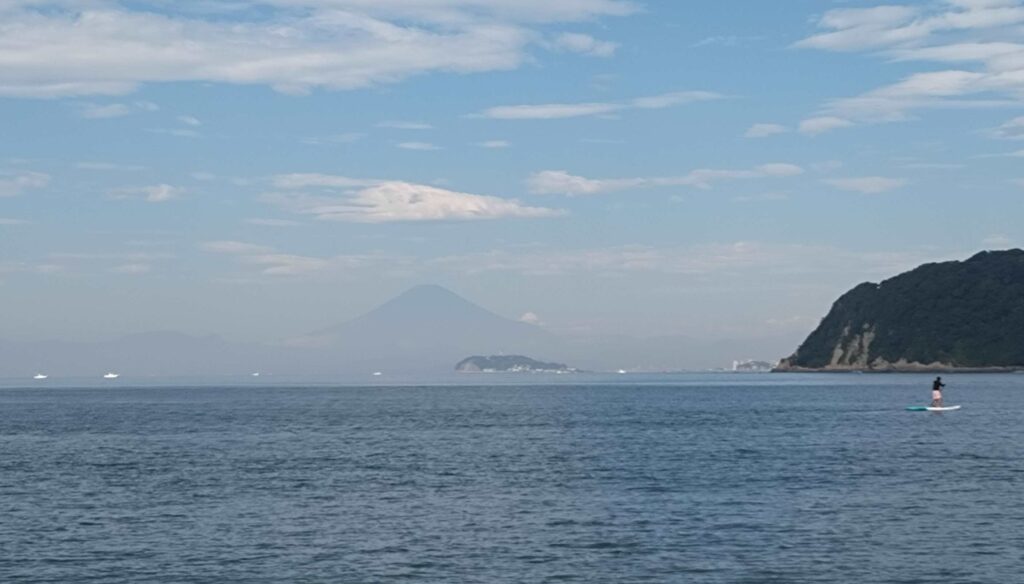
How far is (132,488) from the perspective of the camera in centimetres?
7131

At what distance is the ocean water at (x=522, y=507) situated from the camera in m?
45.6

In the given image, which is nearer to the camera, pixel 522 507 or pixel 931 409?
pixel 522 507

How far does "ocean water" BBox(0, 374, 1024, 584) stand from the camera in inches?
1796

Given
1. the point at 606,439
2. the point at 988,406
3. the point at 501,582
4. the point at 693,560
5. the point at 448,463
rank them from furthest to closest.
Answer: the point at 988,406
the point at 606,439
the point at 448,463
the point at 693,560
the point at 501,582

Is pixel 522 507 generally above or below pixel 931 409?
below

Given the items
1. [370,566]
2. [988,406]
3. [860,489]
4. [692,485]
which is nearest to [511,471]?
[692,485]

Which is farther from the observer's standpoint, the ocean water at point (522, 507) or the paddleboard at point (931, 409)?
the paddleboard at point (931, 409)

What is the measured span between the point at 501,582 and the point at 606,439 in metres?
67.6

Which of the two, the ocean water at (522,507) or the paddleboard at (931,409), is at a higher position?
the paddleboard at (931,409)

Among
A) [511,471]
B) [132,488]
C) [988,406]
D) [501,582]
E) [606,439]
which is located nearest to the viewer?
[501,582]

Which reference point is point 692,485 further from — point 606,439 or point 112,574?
point 606,439

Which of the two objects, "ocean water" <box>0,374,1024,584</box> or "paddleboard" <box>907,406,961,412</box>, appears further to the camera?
"paddleboard" <box>907,406,961,412</box>

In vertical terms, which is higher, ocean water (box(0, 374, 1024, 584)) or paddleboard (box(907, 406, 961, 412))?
paddleboard (box(907, 406, 961, 412))

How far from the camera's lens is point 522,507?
202 ft
